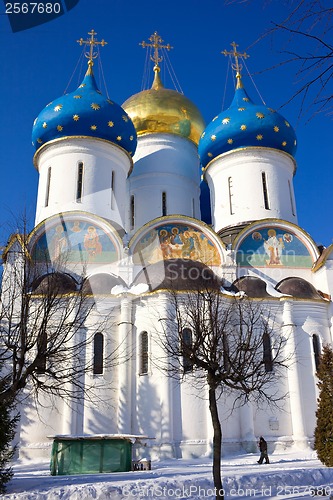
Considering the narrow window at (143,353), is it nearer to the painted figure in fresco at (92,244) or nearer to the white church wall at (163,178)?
the painted figure in fresco at (92,244)

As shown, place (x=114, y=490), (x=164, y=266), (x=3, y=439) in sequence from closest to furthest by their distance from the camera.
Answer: (x=114, y=490) → (x=3, y=439) → (x=164, y=266)

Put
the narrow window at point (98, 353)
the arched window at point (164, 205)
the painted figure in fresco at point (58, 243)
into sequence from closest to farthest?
1. the narrow window at point (98, 353)
2. the painted figure in fresco at point (58, 243)
3. the arched window at point (164, 205)

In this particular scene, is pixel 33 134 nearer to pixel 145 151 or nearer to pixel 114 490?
pixel 145 151

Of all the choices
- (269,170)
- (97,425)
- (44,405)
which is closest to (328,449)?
(97,425)

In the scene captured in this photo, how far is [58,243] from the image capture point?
14555mm

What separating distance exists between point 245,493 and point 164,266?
7.16m

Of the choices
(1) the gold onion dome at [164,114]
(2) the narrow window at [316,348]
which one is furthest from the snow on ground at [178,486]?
(1) the gold onion dome at [164,114]

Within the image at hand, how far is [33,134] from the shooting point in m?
17.0

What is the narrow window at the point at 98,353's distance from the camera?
1288 centimetres

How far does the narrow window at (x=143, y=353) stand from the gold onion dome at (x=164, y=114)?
30.0 feet

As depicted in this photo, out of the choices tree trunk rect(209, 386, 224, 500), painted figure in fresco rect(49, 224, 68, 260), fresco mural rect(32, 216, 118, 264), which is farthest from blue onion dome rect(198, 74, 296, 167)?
tree trunk rect(209, 386, 224, 500)

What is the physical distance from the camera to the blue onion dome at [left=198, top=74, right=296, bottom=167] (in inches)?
674

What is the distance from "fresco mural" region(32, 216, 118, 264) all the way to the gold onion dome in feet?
19.9

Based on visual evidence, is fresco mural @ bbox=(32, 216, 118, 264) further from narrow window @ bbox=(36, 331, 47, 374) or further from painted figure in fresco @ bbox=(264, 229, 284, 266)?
narrow window @ bbox=(36, 331, 47, 374)
